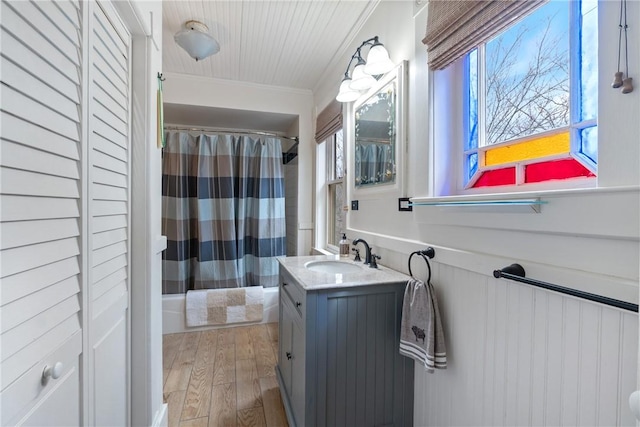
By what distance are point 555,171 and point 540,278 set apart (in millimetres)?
336

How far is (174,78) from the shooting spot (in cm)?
267

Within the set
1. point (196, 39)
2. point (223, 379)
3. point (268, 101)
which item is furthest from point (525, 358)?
point (268, 101)

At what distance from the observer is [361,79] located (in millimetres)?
1623

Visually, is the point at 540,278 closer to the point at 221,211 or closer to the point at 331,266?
the point at 331,266

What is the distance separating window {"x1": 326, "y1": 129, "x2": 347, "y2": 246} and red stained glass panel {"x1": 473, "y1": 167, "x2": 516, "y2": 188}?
5.04 feet

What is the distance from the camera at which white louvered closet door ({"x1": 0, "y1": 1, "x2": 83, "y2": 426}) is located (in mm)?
590

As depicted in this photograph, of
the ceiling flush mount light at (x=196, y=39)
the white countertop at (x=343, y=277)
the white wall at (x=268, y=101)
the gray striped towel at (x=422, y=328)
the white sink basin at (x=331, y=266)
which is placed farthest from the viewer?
the white wall at (x=268, y=101)

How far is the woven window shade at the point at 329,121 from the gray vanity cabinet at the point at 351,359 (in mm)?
1484

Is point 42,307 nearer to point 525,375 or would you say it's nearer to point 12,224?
point 12,224

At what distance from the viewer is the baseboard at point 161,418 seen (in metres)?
1.34

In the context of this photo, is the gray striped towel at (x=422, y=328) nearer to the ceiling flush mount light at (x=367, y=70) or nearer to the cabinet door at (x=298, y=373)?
the cabinet door at (x=298, y=373)

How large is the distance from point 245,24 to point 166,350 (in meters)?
2.50

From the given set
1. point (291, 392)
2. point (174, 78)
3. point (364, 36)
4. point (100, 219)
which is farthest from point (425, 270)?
point (174, 78)

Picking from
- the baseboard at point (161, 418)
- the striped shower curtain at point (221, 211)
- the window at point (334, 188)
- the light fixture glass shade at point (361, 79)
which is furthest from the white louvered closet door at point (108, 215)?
the window at point (334, 188)
